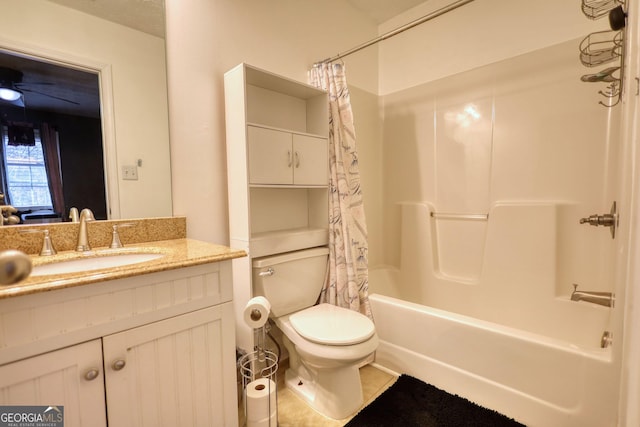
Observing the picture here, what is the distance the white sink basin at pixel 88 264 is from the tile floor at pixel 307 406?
92 centimetres

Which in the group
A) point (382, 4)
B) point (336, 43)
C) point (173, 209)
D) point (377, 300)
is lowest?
point (377, 300)

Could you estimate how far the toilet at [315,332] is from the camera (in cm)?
131

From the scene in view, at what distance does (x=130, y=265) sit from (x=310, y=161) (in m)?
1.09

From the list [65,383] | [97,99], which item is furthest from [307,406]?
[97,99]

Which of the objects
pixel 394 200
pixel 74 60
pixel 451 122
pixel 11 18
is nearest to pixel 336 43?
pixel 451 122

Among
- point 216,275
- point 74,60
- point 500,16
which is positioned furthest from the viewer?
point 500,16

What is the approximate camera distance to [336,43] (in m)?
2.19

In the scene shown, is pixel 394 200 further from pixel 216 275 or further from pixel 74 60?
pixel 74 60

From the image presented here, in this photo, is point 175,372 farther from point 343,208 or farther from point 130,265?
point 343,208

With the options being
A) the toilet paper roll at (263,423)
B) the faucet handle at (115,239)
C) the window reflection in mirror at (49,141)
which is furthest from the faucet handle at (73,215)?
the toilet paper roll at (263,423)

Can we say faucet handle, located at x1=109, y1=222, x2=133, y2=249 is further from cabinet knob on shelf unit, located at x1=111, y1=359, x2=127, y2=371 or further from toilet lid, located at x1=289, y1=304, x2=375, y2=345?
toilet lid, located at x1=289, y1=304, x2=375, y2=345

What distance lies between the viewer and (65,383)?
2.62ft

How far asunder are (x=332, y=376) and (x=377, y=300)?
0.55m

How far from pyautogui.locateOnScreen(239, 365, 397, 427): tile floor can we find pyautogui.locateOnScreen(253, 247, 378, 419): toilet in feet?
0.11
